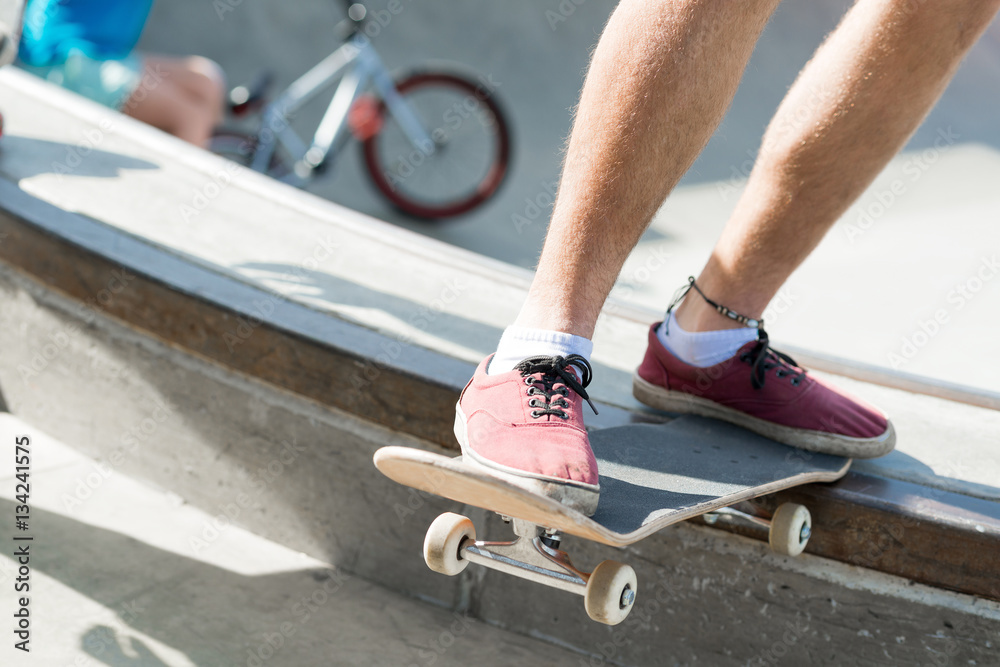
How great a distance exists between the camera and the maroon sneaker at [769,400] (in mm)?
1359

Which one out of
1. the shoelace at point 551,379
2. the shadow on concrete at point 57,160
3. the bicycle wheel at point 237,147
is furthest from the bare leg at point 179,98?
the shoelace at point 551,379

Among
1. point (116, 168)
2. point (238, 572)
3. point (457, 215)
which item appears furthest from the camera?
point (457, 215)

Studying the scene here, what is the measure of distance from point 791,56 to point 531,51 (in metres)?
2.32

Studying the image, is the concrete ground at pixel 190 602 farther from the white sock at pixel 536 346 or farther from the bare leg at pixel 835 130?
the bare leg at pixel 835 130

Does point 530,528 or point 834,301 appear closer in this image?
point 530,528

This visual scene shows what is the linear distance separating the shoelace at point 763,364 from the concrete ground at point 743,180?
1.63 m

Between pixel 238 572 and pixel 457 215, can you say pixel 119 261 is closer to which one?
pixel 238 572

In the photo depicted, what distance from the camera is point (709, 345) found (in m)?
1.44

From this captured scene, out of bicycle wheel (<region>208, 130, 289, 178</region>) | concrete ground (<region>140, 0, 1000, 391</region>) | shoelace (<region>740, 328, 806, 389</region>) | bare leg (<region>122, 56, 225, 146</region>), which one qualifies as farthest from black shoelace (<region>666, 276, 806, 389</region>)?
bicycle wheel (<region>208, 130, 289, 178</region>)

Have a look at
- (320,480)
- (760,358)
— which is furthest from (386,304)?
(760,358)

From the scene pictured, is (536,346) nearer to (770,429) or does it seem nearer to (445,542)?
(445,542)

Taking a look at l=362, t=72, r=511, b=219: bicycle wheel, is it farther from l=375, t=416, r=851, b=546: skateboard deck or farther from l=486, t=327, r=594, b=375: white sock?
l=486, t=327, r=594, b=375: white sock

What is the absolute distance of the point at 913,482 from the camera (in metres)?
1.36

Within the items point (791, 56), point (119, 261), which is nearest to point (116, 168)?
point (119, 261)
